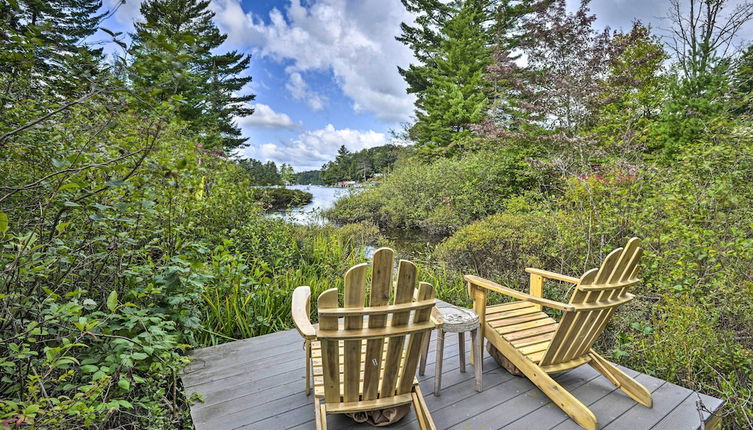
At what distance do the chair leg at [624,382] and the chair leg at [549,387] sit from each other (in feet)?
1.40

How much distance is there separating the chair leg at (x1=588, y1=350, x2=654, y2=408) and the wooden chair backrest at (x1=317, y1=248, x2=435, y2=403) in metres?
1.36

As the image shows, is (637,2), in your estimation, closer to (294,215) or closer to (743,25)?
(743,25)

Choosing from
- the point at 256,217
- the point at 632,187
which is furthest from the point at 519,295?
the point at 256,217

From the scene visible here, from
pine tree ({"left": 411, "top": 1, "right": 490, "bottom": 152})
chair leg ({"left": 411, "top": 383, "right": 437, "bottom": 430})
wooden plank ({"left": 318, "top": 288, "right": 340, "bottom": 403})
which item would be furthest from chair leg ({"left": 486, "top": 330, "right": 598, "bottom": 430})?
pine tree ({"left": 411, "top": 1, "right": 490, "bottom": 152})

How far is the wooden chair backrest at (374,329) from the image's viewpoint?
1.40 metres

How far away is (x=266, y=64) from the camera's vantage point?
6180mm

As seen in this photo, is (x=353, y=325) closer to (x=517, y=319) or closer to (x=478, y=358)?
(x=478, y=358)

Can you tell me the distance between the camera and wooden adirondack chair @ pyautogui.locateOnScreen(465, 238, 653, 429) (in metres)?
1.79

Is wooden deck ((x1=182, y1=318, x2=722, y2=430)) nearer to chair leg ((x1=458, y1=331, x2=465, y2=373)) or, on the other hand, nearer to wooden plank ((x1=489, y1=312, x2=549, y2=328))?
chair leg ((x1=458, y1=331, x2=465, y2=373))

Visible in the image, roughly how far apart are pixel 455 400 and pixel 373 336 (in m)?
0.96

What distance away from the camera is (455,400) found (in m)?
1.99

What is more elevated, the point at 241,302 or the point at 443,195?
the point at 443,195

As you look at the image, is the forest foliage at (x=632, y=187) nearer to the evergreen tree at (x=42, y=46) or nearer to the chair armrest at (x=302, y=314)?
the chair armrest at (x=302, y=314)

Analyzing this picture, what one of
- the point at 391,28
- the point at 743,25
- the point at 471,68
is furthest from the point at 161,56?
the point at 391,28
